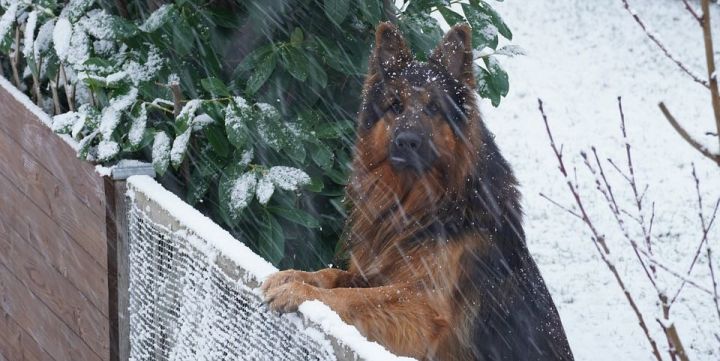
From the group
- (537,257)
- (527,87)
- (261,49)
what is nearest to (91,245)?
(261,49)

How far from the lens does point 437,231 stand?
3568 mm

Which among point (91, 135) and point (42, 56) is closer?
point (91, 135)

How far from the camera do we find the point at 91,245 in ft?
12.7

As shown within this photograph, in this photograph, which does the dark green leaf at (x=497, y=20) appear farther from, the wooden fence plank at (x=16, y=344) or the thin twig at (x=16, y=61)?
the wooden fence plank at (x=16, y=344)

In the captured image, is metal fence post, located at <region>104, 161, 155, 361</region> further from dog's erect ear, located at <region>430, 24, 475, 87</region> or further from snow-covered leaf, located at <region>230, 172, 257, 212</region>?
dog's erect ear, located at <region>430, 24, 475, 87</region>

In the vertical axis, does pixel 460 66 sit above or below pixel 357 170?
above

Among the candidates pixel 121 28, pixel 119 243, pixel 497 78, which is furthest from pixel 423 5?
pixel 119 243

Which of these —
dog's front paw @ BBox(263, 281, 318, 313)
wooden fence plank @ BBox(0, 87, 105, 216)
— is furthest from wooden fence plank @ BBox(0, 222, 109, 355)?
dog's front paw @ BBox(263, 281, 318, 313)

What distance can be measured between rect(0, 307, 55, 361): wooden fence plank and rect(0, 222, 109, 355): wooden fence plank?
0.29m

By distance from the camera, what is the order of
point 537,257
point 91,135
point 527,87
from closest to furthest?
point 91,135 < point 537,257 < point 527,87

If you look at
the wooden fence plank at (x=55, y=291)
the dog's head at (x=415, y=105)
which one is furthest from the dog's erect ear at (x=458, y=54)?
the wooden fence plank at (x=55, y=291)

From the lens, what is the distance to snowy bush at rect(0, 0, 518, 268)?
3834mm

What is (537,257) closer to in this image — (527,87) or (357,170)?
(357,170)

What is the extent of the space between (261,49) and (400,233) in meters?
1.01
